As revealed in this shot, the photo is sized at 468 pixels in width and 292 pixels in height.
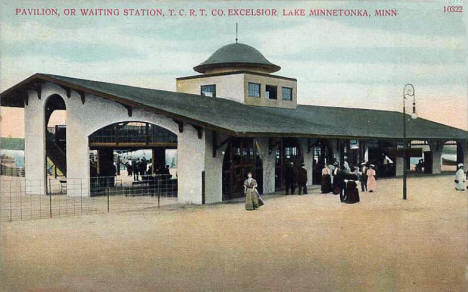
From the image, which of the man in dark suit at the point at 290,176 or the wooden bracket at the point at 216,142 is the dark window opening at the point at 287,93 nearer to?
the man in dark suit at the point at 290,176

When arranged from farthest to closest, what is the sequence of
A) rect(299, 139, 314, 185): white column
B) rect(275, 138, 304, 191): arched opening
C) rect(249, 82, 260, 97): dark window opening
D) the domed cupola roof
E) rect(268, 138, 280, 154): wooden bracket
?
the domed cupola roof
rect(249, 82, 260, 97): dark window opening
rect(299, 139, 314, 185): white column
rect(275, 138, 304, 191): arched opening
rect(268, 138, 280, 154): wooden bracket

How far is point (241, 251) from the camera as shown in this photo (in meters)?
9.91

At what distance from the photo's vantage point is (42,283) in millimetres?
8211

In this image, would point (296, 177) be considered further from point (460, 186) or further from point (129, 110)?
point (129, 110)

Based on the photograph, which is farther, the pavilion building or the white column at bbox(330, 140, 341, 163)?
the white column at bbox(330, 140, 341, 163)

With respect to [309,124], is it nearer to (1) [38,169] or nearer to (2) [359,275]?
(1) [38,169]

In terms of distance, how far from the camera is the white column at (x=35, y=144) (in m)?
20.8

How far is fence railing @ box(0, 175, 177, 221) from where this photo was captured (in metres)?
15.4

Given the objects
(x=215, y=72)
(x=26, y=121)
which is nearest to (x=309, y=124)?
(x=215, y=72)

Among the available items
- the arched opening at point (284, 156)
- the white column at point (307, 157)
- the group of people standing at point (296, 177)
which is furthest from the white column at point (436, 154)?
the group of people standing at point (296, 177)

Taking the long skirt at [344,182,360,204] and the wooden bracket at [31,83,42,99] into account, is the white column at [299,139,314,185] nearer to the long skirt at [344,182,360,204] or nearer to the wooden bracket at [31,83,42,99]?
the long skirt at [344,182,360,204]

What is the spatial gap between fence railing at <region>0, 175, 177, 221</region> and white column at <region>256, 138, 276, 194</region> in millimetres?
3944

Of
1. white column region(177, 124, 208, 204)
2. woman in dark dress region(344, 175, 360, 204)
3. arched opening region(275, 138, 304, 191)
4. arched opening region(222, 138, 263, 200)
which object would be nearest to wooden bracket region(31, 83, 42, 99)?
white column region(177, 124, 208, 204)

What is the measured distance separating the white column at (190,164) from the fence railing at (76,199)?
24.6 inches
